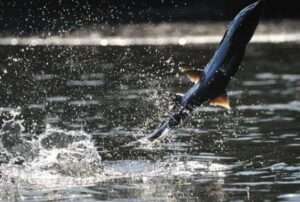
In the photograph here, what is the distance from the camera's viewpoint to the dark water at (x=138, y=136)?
1105 cm

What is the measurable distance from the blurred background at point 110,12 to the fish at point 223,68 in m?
27.3

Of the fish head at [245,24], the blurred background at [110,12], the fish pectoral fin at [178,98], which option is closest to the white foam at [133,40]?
the blurred background at [110,12]

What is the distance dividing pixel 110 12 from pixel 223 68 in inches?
1208

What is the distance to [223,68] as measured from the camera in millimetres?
9891

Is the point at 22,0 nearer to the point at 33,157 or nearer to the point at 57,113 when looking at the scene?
the point at 57,113

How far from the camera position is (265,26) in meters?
38.2

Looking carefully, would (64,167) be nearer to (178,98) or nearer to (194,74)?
(178,98)

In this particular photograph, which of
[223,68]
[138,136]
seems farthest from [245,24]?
[138,136]

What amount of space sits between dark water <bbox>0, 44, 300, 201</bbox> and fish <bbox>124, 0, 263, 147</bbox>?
1079mm

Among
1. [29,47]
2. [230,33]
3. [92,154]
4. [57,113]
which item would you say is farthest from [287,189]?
[29,47]

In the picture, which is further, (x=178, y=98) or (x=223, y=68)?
(x=178, y=98)

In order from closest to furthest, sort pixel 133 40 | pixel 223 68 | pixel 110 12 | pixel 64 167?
pixel 223 68 < pixel 64 167 < pixel 133 40 < pixel 110 12

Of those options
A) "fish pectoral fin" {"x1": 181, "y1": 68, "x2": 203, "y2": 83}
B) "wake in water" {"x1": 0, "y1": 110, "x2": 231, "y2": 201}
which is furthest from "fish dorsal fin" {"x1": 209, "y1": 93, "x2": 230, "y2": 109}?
"wake in water" {"x1": 0, "y1": 110, "x2": 231, "y2": 201}

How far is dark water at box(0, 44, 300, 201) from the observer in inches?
435
